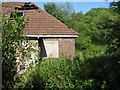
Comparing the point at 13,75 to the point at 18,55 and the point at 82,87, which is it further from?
the point at 82,87

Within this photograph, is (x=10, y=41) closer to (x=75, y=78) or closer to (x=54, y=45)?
(x=75, y=78)

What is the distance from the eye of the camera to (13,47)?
9.72 ft

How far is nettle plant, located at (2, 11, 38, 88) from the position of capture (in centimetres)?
281

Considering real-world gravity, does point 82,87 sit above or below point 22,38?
below

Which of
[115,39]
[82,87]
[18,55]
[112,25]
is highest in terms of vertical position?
[112,25]

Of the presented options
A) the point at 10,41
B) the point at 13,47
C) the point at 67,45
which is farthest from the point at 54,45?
the point at 10,41

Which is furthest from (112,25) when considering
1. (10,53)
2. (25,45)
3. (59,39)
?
(59,39)

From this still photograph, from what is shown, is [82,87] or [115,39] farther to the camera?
[82,87]

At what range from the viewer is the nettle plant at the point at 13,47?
2812 mm

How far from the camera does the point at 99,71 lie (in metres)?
4.58

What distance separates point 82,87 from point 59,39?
7.81 metres

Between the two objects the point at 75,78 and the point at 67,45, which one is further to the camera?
the point at 67,45

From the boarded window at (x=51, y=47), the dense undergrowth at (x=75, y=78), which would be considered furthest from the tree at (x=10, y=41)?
the boarded window at (x=51, y=47)

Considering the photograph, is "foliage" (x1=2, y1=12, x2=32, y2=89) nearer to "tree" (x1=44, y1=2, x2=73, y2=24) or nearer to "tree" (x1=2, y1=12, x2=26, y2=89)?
"tree" (x1=2, y1=12, x2=26, y2=89)
